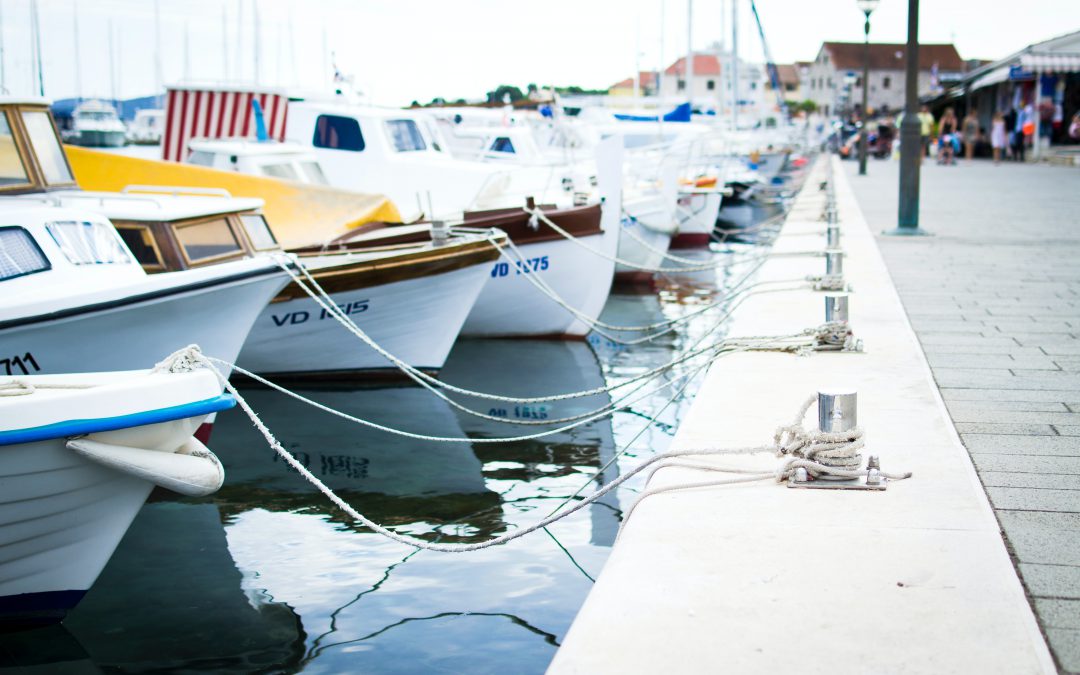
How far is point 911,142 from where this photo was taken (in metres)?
14.0

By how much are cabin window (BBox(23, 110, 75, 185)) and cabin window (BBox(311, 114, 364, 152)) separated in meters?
6.81

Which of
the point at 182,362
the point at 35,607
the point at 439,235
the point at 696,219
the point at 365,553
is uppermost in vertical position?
the point at 439,235

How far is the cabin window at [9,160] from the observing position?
29.1ft

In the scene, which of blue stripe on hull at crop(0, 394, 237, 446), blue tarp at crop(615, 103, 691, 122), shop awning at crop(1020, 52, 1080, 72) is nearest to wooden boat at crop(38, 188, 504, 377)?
blue stripe on hull at crop(0, 394, 237, 446)

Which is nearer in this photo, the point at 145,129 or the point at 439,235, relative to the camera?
the point at 439,235

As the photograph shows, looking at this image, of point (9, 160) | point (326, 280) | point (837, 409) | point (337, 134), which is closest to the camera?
point (837, 409)

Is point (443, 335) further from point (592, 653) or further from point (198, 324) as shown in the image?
point (592, 653)

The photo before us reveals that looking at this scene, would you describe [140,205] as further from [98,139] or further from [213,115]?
[98,139]

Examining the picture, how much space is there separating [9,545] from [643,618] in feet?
10.9

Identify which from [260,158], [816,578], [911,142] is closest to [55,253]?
[816,578]

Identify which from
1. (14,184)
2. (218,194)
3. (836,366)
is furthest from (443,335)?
(836,366)

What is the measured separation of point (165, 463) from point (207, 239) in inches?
194

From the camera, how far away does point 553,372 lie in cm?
1179

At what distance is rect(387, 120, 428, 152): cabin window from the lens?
16297 mm
